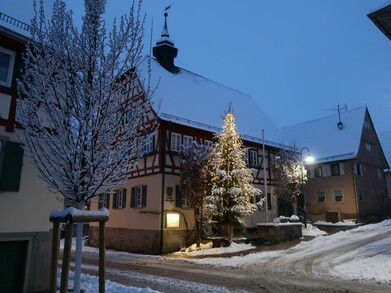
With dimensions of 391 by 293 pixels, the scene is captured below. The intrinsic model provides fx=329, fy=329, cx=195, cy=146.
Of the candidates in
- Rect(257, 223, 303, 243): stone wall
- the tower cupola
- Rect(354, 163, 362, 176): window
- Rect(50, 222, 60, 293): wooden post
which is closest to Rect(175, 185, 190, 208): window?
Rect(257, 223, 303, 243): stone wall

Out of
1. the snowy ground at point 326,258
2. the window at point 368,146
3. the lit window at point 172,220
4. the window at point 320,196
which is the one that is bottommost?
the snowy ground at point 326,258

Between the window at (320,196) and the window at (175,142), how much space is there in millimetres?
19787

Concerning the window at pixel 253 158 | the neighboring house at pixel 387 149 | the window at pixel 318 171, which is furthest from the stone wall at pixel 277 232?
the neighboring house at pixel 387 149

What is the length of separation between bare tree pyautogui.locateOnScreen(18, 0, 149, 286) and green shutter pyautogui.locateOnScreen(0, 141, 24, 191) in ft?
11.9

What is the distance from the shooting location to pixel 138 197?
23.2 meters

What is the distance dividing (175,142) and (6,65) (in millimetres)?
13431

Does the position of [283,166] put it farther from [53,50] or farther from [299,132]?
[53,50]

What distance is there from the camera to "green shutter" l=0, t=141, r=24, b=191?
9.41m

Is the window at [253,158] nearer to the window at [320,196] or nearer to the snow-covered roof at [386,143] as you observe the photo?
the window at [320,196]

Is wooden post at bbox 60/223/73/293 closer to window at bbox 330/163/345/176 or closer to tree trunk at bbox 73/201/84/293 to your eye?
tree trunk at bbox 73/201/84/293

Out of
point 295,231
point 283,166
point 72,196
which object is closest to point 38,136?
point 72,196

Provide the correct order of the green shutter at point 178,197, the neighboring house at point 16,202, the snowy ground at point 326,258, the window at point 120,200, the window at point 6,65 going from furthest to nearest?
the window at point 120,200 < the green shutter at point 178,197 < the snowy ground at point 326,258 < the window at point 6,65 < the neighboring house at point 16,202

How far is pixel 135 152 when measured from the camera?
712cm

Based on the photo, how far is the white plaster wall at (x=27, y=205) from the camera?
9.43 meters
